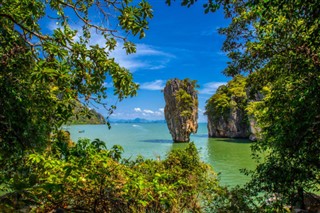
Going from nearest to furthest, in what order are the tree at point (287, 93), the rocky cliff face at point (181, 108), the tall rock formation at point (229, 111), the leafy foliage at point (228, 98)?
the tree at point (287, 93)
the rocky cliff face at point (181, 108)
the leafy foliage at point (228, 98)
the tall rock formation at point (229, 111)

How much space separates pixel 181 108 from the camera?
55875 millimetres

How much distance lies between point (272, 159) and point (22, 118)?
6.51 meters

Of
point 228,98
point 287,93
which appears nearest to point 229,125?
point 228,98

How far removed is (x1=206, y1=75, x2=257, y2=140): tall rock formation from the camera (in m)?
58.1

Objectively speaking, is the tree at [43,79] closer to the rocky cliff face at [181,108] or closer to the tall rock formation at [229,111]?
the rocky cliff face at [181,108]

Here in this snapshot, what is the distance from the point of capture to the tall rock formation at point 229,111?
58094mm

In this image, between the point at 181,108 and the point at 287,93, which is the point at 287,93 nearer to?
the point at 287,93

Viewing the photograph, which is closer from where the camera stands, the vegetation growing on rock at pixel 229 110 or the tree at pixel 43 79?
the tree at pixel 43 79

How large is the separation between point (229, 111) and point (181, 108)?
46.4ft

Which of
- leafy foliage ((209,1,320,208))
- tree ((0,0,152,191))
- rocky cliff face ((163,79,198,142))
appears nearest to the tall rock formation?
rocky cliff face ((163,79,198,142))

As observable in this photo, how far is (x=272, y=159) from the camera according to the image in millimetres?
7363

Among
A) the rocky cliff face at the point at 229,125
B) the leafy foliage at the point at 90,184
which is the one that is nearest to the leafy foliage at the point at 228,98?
the rocky cliff face at the point at 229,125

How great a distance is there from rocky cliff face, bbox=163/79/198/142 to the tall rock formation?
8538 millimetres

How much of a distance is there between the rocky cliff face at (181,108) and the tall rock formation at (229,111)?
8.54m
